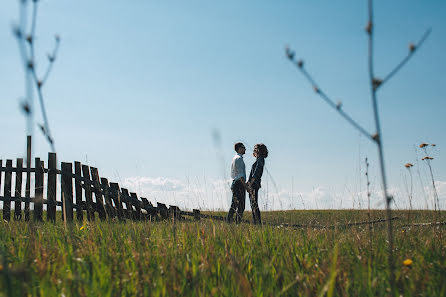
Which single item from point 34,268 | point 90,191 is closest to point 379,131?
point 34,268

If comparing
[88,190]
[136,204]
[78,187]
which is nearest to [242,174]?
[136,204]

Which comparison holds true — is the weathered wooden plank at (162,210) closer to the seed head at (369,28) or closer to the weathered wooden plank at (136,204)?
the weathered wooden plank at (136,204)

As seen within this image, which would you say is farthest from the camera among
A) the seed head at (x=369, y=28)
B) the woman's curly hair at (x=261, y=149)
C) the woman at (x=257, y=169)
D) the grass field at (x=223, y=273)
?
the woman's curly hair at (x=261, y=149)

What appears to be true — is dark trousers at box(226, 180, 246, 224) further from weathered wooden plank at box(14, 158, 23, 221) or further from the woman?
weathered wooden plank at box(14, 158, 23, 221)

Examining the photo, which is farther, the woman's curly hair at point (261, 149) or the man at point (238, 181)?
the woman's curly hair at point (261, 149)

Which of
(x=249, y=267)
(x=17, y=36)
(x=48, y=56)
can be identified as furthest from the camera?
(x=249, y=267)

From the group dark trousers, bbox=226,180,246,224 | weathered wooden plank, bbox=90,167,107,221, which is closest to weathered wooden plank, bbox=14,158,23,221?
weathered wooden plank, bbox=90,167,107,221

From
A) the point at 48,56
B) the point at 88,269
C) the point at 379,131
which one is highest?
the point at 48,56

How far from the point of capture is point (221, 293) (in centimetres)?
183

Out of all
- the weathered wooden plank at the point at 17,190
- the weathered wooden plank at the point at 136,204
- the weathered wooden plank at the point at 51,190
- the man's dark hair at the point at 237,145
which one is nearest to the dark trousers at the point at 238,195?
the man's dark hair at the point at 237,145

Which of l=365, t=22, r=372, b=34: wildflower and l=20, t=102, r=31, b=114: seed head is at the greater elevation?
l=365, t=22, r=372, b=34: wildflower

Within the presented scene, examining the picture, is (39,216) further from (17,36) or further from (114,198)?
(17,36)

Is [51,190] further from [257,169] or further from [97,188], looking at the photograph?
[257,169]

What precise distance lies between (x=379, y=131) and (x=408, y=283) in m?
1.25
